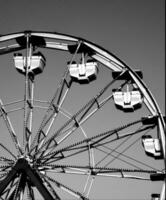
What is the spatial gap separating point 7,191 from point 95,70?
4.30 meters

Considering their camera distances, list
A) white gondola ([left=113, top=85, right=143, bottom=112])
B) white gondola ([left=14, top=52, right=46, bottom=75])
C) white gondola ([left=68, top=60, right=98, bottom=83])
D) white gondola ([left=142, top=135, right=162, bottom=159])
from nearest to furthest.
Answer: white gondola ([left=142, top=135, right=162, bottom=159]) < white gondola ([left=113, top=85, right=143, bottom=112]) < white gondola ([left=68, top=60, right=98, bottom=83]) < white gondola ([left=14, top=52, right=46, bottom=75])

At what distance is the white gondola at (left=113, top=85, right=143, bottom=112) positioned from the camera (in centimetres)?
1304

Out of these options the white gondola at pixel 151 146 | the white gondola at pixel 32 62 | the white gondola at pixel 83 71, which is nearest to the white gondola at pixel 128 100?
the white gondola at pixel 83 71

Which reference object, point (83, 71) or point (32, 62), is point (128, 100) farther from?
point (32, 62)

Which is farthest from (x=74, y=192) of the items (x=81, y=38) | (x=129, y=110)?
(x=81, y=38)

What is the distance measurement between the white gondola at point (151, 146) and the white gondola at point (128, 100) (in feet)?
3.57

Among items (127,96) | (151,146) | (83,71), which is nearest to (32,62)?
(83,71)

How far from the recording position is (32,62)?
14.6 meters

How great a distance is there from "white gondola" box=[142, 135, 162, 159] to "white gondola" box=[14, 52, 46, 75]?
4.09m

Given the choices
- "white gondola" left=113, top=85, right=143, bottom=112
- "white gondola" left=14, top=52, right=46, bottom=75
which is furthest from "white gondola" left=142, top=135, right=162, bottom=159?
"white gondola" left=14, top=52, right=46, bottom=75

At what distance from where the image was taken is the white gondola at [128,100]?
42.8 ft

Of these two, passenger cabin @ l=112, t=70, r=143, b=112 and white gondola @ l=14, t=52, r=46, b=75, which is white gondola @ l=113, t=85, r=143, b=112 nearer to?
passenger cabin @ l=112, t=70, r=143, b=112

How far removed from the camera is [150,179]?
11906 mm

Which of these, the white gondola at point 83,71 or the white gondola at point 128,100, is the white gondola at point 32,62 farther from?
the white gondola at point 128,100
